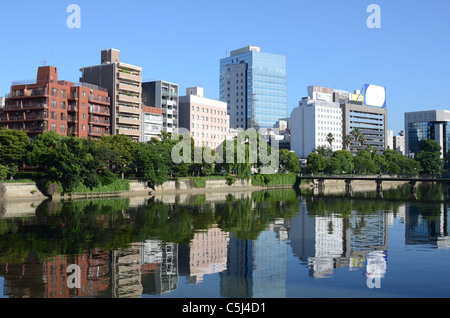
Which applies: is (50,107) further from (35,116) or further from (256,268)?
(256,268)

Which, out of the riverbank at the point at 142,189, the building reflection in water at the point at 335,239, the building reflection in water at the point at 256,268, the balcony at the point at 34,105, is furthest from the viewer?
the balcony at the point at 34,105

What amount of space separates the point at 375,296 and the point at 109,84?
111 metres

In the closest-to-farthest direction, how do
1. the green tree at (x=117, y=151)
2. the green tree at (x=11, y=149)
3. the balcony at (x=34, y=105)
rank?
the green tree at (x=11, y=149) < the green tree at (x=117, y=151) < the balcony at (x=34, y=105)

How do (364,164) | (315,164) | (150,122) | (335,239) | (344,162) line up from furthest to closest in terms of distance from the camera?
(364,164)
(344,162)
(315,164)
(150,122)
(335,239)

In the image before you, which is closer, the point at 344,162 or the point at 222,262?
the point at 222,262

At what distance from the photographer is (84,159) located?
8888 cm

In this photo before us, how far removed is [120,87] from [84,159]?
1624 inches

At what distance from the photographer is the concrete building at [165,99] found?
480ft

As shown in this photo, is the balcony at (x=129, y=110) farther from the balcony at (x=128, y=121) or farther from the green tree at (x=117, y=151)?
the green tree at (x=117, y=151)

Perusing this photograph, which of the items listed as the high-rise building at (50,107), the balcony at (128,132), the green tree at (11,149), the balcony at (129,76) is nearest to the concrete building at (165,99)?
the balcony at (129,76)

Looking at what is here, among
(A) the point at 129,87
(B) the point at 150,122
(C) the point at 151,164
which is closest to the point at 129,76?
(A) the point at 129,87

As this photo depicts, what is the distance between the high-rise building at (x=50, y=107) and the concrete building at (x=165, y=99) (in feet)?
102

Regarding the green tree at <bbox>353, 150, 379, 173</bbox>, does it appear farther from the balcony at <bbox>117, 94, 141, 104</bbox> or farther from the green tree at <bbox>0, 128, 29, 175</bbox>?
the green tree at <bbox>0, 128, 29, 175</bbox>

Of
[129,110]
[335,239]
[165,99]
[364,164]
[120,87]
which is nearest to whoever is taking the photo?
[335,239]
